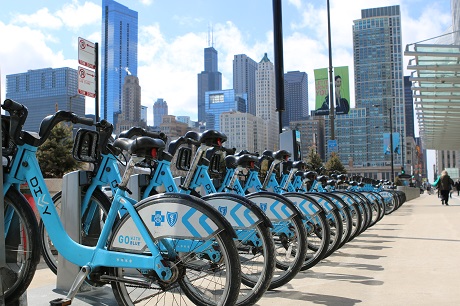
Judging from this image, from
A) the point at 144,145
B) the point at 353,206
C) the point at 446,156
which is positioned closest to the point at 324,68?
the point at 353,206

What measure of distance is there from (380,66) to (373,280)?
54.0m

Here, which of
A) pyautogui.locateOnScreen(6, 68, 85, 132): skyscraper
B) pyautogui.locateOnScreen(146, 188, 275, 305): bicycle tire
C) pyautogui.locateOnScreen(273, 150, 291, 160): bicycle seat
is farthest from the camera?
pyautogui.locateOnScreen(6, 68, 85, 132): skyscraper

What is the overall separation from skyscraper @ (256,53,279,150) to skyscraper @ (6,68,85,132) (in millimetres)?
18389

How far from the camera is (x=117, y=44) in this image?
107 feet

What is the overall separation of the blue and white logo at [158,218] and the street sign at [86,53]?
6665 millimetres

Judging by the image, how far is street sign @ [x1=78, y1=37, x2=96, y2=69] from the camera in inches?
355

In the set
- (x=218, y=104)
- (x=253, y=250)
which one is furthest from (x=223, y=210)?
(x=218, y=104)

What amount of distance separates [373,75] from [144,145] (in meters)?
56.9

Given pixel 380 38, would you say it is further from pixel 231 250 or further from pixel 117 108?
pixel 231 250

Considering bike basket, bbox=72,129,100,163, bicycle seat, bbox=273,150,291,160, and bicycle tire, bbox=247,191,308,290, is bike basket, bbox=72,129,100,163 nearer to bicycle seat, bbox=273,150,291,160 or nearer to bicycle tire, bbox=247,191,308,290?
bicycle tire, bbox=247,191,308,290

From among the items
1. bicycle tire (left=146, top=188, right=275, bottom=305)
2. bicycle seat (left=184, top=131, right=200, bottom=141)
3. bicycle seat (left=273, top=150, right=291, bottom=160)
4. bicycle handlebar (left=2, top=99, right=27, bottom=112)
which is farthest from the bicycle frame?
bicycle seat (left=273, top=150, right=291, bottom=160)

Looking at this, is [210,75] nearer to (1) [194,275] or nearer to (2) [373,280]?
(2) [373,280]

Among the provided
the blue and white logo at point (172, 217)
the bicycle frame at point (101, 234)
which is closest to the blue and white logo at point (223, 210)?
the bicycle frame at point (101, 234)

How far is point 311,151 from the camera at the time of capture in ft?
108
